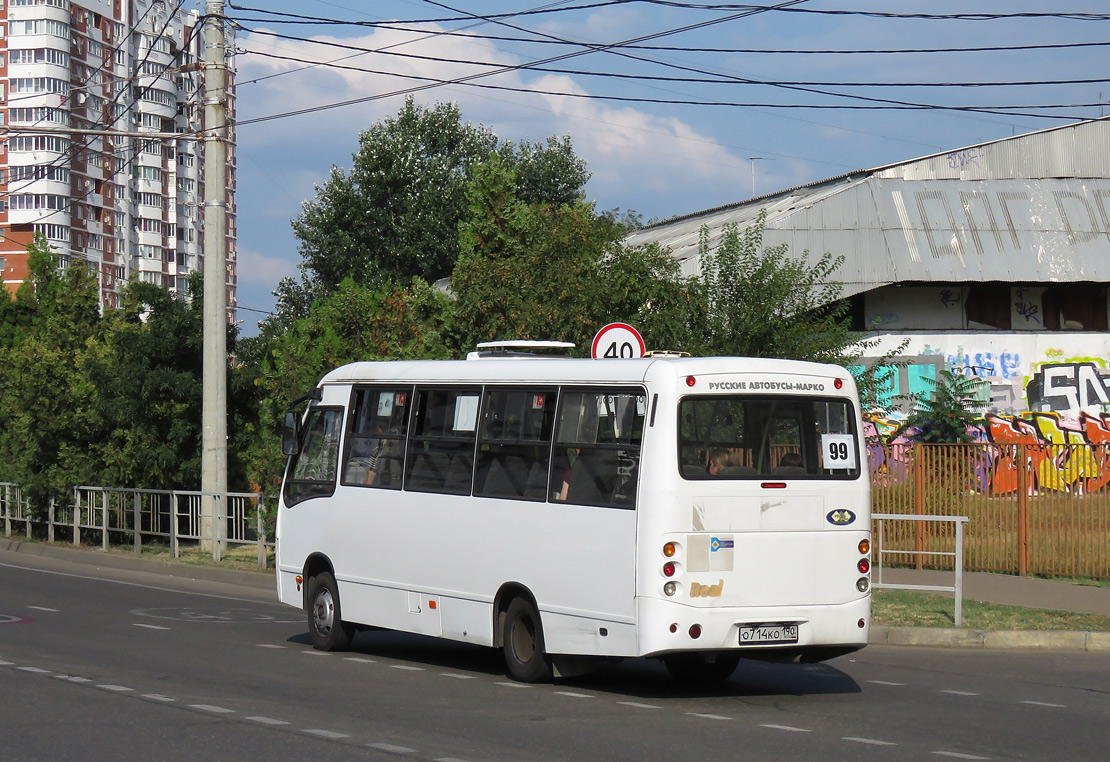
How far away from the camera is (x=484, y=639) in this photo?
37.8 feet

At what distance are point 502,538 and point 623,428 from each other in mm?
1530

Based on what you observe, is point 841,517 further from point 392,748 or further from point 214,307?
point 214,307

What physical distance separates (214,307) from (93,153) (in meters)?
93.2

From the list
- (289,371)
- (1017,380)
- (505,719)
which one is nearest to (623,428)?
(505,719)

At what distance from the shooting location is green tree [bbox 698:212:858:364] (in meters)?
19.3

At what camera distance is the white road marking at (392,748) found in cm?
801

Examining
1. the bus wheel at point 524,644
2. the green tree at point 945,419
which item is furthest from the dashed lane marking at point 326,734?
the green tree at point 945,419

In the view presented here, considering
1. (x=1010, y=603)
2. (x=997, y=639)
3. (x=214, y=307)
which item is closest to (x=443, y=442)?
(x=997, y=639)

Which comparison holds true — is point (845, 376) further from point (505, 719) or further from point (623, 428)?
point (505, 719)

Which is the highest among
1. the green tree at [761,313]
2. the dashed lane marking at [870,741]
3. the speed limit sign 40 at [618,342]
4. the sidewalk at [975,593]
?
the green tree at [761,313]

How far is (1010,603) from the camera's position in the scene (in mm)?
16500

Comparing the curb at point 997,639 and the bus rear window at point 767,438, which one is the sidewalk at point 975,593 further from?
the bus rear window at point 767,438

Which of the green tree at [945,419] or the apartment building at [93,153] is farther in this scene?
the apartment building at [93,153]

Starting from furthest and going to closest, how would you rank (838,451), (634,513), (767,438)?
(838,451) → (767,438) → (634,513)
